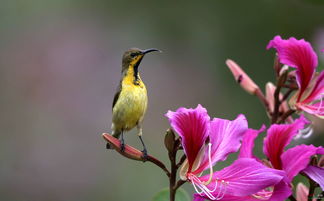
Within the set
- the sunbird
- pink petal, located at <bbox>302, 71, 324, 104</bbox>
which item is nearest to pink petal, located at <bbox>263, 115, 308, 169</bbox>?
pink petal, located at <bbox>302, 71, 324, 104</bbox>

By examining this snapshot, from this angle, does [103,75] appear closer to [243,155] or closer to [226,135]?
[243,155]

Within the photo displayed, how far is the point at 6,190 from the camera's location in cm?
423

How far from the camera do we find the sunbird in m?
2.26

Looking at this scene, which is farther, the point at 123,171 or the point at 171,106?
the point at 171,106

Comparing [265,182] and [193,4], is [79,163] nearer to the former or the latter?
[193,4]

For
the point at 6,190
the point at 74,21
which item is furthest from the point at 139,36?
the point at 6,190

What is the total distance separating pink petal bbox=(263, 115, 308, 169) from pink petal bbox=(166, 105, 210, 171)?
0.50 ft

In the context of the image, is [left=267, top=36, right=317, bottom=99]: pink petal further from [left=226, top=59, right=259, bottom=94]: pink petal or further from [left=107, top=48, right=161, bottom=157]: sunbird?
[left=107, top=48, right=161, bottom=157]: sunbird

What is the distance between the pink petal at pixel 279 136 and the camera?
1352 mm

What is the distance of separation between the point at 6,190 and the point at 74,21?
236cm

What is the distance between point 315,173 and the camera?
1.29 m

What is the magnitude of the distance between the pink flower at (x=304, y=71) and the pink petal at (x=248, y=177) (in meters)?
0.33

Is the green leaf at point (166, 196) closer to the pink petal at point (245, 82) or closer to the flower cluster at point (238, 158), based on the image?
the flower cluster at point (238, 158)

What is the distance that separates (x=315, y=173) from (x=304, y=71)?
1.15ft
